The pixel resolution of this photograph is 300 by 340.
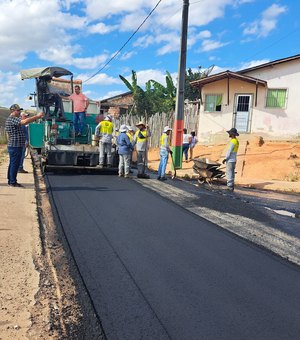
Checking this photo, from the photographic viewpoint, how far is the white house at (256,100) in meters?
18.8

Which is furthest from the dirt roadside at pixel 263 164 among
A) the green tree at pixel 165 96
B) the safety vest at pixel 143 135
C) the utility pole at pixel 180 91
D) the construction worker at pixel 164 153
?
the green tree at pixel 165 96

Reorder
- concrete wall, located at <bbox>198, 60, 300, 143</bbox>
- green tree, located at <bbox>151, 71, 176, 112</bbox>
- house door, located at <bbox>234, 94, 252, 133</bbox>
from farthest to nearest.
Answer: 1. green tree, located at <bbox>151, 71, 176, 112</bbox>
2. house door, located at <bbox>234, 94, 252, 133</bbox>
3. concrete wall, located at <bbox>198, 60, 300, 143</bbox>

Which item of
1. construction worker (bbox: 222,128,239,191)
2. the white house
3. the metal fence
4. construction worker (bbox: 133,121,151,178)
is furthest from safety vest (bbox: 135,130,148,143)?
the white house

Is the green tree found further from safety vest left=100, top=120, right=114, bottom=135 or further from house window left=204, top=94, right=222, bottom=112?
safety vest left=100, top=120, right=114, bottom=135

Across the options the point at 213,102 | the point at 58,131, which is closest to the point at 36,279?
the point at 58,131

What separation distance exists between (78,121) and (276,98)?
10.9 meters

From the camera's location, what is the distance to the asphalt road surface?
3.09m

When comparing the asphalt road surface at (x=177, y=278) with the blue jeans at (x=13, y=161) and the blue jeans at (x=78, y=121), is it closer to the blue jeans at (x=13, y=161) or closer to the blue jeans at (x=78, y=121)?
the blue jeans at (x=13, y=161)

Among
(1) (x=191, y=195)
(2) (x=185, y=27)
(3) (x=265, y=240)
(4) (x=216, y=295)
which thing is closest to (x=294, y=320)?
(4) (x=216, y=295)

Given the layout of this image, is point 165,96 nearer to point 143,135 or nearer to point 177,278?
point 143,135

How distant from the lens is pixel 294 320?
3244 mm

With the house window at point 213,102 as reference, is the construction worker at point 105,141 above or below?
below

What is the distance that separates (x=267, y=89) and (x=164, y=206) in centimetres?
1378

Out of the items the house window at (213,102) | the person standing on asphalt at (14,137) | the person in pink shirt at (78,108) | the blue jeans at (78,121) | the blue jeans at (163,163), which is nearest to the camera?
the person standing on asphalt at (14,137)
